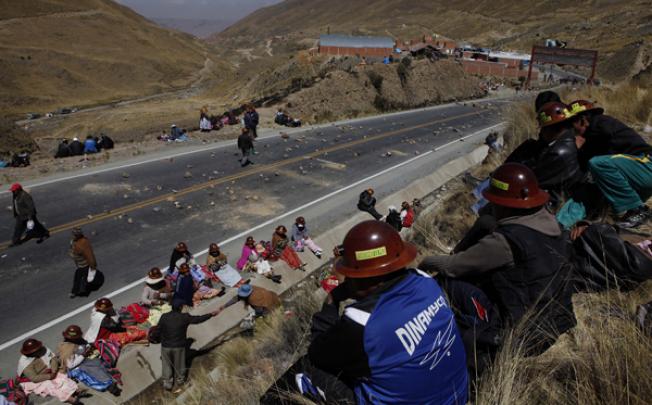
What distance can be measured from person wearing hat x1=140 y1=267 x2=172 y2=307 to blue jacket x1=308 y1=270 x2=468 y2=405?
656cm

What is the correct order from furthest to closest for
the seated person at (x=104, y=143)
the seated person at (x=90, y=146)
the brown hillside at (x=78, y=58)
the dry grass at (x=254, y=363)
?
the brown hillside at (x=78, y=58)
the seated person at (x=104, y=143)
the seated person at (x=90, y=146)
the dry grass at (x=254, y=363)

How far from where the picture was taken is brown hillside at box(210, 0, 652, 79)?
251 ft

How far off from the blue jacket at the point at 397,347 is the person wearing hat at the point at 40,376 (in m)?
5.11

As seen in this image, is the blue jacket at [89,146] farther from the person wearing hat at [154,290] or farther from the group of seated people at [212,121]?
the person wearing hat at [154,290]

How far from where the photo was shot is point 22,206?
9.87 metres

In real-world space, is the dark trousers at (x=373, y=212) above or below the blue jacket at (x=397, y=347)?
below

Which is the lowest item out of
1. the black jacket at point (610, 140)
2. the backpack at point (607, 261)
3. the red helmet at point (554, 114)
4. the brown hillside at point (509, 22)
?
the backpack at point (607, 261)

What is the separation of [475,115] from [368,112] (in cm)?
806

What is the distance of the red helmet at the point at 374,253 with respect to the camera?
8.27 feet

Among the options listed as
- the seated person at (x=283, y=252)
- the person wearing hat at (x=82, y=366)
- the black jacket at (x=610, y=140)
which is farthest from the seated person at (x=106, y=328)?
the black jacket at (x=610, y=140)

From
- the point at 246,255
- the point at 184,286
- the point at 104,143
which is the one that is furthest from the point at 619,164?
the point at 104,143

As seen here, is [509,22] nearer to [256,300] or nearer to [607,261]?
[256,300]

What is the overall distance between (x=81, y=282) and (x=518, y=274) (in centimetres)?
847

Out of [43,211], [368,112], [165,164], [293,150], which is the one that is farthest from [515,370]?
[368,112]
